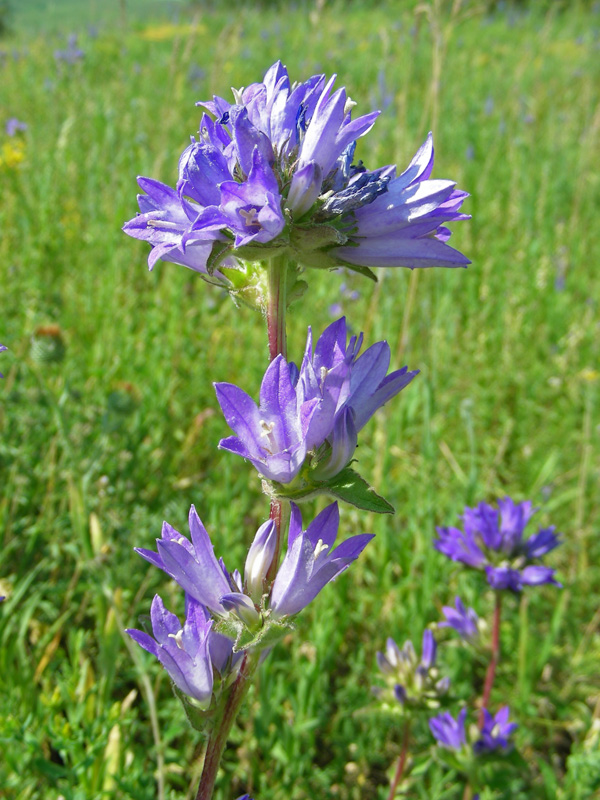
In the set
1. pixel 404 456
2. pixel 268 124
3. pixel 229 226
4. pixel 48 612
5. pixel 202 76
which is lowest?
pixel 48 612

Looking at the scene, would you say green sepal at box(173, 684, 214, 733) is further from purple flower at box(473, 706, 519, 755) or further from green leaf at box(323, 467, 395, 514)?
purple flower at box(473, 706, 519, 755)

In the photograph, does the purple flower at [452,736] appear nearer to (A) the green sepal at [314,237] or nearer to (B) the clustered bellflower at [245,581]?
(B) the clustered bellflower at [245,581]

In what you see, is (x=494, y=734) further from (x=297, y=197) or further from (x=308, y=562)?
(x=297, y=197)

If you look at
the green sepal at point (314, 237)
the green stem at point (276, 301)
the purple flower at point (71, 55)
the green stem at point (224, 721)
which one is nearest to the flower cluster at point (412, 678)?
the green stem at point (224, 721)

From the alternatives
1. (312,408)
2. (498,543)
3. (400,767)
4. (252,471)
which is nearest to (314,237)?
(312,408)

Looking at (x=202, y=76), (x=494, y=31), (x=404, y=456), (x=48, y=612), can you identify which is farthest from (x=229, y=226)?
(x=494, y=31)

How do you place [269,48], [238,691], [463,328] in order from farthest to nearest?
[269,48], [463,328], [238,691]

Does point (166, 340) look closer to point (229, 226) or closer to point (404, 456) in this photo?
point (404, 456)
